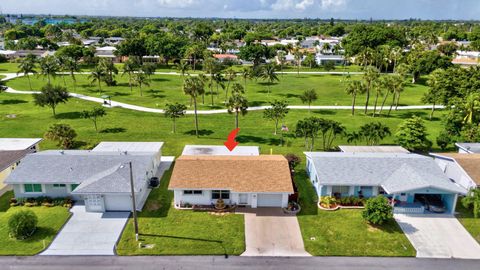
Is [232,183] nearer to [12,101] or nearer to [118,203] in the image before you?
[118,203]

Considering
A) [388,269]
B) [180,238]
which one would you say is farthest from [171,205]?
[388,269]

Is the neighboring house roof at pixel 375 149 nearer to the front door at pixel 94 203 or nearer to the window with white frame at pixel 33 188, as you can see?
the front door at pixel 94 203

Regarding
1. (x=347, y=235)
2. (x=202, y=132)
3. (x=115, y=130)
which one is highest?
(x=115, y=130)

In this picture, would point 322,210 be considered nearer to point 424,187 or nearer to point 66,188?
point 424,187

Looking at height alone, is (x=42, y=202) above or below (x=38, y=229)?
above

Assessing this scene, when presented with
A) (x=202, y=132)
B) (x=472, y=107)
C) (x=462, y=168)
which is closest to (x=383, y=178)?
(x=462, y=168)

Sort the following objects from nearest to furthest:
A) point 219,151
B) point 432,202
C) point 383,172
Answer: point 432,202
point 383,172
point 219,151
